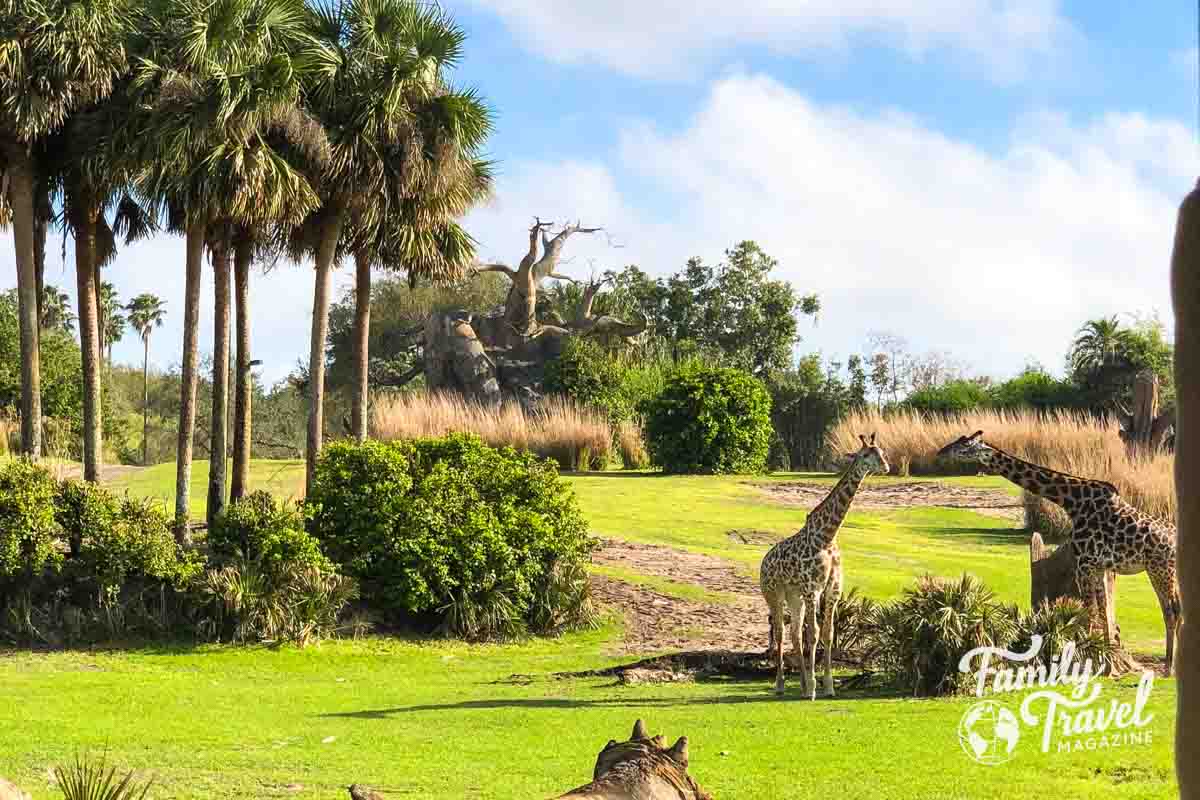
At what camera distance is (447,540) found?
67.9ft

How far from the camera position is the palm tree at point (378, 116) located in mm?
24734

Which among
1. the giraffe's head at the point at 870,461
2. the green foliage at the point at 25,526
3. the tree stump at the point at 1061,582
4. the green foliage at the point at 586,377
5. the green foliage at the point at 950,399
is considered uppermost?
the green foliage at the point at 586,377

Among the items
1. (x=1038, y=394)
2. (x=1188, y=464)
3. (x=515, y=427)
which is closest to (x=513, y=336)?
(x=515, y=427)

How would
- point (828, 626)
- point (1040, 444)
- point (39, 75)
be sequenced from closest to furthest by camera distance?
point (828, 626) < point (39, 75) < point (1040, 444)

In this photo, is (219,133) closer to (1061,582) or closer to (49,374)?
(1061,582)

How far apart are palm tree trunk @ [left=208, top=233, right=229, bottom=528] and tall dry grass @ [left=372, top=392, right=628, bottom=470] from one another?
1360 cm

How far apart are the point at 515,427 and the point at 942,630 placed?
27660 mm

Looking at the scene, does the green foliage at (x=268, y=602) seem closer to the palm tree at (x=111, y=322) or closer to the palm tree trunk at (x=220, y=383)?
the palm tree trunk at (x=220, y=383)

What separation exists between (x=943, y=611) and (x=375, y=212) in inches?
579

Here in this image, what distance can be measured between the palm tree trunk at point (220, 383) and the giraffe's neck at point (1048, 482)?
12.9 meters

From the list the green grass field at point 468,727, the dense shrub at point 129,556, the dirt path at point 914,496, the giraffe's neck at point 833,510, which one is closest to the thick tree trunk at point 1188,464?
the green grass field at point 468,727

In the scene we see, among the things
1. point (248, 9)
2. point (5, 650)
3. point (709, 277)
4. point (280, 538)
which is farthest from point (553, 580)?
point (709, 277)

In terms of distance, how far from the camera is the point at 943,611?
13945 millimetres

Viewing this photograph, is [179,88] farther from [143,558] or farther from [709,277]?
[709,277]
